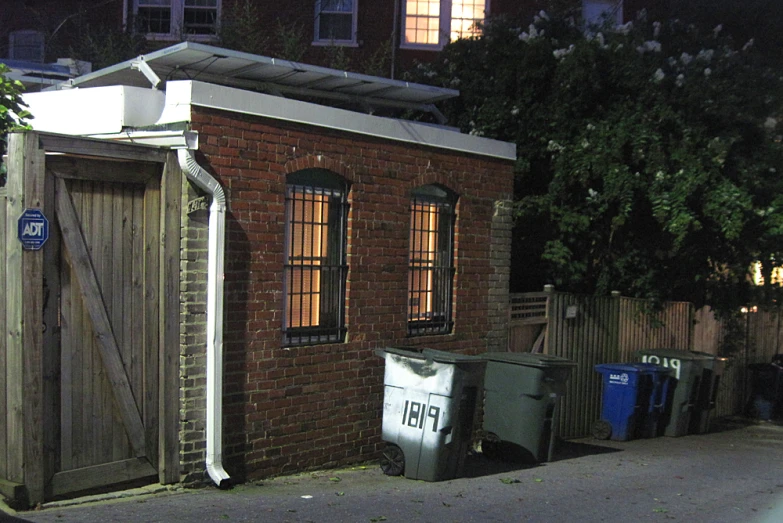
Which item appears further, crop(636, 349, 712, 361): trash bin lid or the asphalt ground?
crop(636, 349, 712, 361): trash bin lid

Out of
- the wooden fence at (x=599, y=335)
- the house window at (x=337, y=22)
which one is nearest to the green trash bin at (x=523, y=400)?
the wooden fence at (x=599, y=335)

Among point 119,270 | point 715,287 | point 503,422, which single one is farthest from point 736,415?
point 119,270

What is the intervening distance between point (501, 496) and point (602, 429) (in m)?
4.56

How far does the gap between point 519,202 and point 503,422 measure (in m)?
4.08

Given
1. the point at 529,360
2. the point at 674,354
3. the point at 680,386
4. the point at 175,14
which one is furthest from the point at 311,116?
the point at 175,14

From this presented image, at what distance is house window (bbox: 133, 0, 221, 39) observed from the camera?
18078 mm

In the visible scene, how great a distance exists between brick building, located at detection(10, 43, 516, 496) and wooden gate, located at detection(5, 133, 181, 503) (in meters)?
0.18

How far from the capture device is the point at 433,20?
19.1 meters

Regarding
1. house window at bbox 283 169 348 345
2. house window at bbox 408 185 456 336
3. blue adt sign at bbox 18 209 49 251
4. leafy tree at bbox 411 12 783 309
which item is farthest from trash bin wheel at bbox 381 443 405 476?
leafy tree at bbox 411 12 783 309

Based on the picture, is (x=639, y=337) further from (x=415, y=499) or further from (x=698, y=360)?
(x=415, y=499)

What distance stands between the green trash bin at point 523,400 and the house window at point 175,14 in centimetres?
1080

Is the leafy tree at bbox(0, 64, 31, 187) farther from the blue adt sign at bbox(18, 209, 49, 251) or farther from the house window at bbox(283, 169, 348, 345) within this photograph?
the house window at bbox(283, 169, 348, 345)

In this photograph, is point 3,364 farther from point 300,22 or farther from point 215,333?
point 300,22

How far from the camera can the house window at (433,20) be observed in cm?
1898
